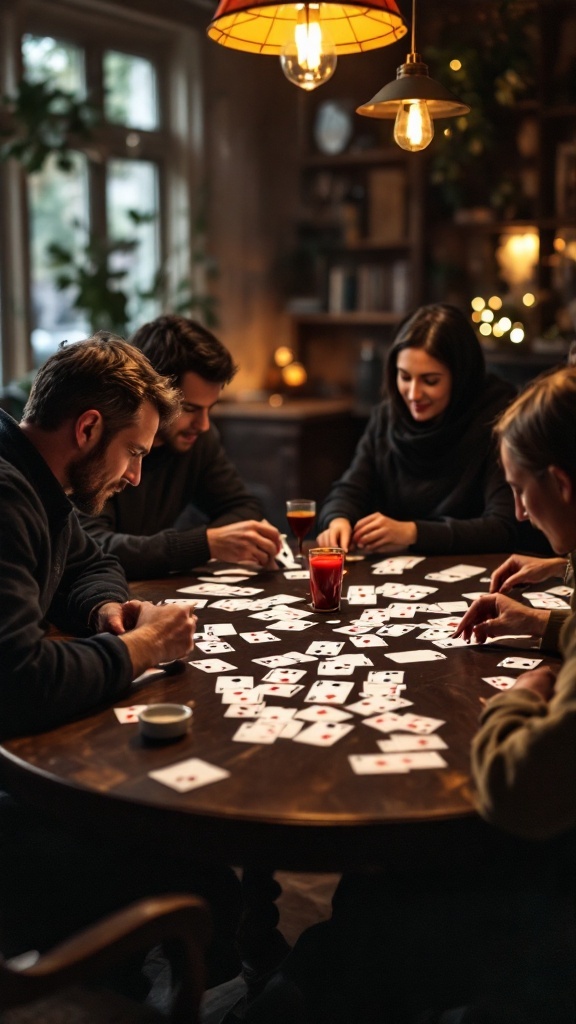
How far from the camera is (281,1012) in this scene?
1.48 metres

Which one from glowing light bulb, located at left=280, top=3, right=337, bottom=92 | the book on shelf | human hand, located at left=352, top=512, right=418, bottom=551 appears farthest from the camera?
the book on shelf

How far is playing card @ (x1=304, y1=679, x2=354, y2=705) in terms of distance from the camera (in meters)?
1.70

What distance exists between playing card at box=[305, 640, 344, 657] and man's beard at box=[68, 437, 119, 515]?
48 centimetres

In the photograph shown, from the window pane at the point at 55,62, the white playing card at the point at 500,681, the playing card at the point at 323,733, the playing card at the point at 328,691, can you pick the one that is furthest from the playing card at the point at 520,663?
the window pane at the point at 55,62

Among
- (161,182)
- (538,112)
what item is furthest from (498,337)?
(161,182)

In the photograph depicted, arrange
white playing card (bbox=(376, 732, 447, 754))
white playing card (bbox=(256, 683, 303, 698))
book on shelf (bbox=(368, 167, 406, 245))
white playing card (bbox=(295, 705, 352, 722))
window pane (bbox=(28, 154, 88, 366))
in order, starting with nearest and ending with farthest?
white playing card (bbox=(376, 732, 447, 754)) → white playing card (bbox=(295, 705, 352, 722)) → white playing card (bbox=(256, 683, 303, 698)) → window pane (bbox=(28, 154, 88, 366)) → book on shelf (bbox=(368, 167, 406, 245))

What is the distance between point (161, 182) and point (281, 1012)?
513cm

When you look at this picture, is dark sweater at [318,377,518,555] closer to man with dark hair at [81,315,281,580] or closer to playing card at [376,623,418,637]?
man with dark hair at [81,315,281,580]

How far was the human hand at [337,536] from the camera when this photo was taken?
9.15 ft

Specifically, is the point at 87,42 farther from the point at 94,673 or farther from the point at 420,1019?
the point at 420,1019

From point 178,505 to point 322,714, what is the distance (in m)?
1.52

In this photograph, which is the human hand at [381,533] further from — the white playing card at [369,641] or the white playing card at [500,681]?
the white playing card at [500,681]

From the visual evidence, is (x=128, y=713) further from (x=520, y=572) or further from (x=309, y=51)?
(x=309, y=51)

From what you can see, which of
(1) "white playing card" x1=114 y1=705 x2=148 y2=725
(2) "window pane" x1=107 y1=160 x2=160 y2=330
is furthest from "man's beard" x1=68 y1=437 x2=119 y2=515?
(2) "window pane" x1=107 y1=160 x2=160 y2=330
